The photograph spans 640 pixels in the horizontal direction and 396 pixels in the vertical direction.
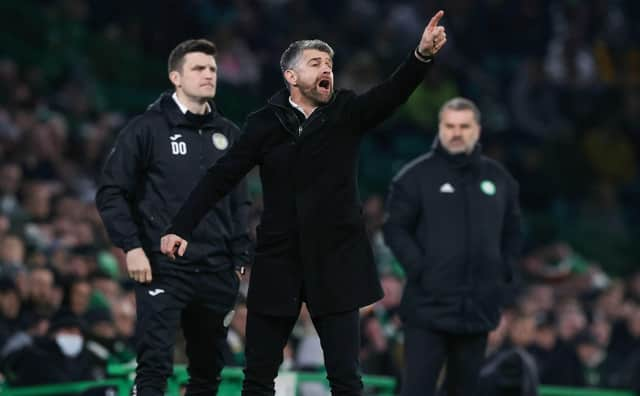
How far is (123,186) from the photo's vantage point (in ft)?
24.2

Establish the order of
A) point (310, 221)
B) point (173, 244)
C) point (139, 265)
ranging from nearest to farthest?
1. point (310, 221)
2. point (173, 244)
3. point (139, 265)

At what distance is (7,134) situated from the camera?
42.6 feet

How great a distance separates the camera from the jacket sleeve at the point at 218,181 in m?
6.65

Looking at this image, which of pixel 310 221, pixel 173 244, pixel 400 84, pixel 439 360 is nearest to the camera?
pixel 400 84

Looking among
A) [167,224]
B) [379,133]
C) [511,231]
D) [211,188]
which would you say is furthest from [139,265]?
[379,133]

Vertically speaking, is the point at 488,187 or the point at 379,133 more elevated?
the point at 379,133

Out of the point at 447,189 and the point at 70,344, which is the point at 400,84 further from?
the point at 70,344

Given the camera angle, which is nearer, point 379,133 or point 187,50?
point 187,50

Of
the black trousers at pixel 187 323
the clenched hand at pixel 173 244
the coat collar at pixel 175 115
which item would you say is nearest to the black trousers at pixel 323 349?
the clenched hand at pixel 173 244

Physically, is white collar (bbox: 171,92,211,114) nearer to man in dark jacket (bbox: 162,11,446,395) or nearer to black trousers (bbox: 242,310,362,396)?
man in dark jacket (bbox: 162,11,446,395)

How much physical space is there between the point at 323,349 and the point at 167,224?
3.93 ft

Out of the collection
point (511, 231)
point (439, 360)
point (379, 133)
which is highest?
point (379, 133)

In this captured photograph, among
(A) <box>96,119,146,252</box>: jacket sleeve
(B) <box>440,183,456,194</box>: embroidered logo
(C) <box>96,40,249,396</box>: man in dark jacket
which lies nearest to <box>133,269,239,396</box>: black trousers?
(C) <box>96,40,249,396</box>: man in dark jacket

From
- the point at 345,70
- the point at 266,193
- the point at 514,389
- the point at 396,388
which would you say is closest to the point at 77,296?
the point at 396,388
